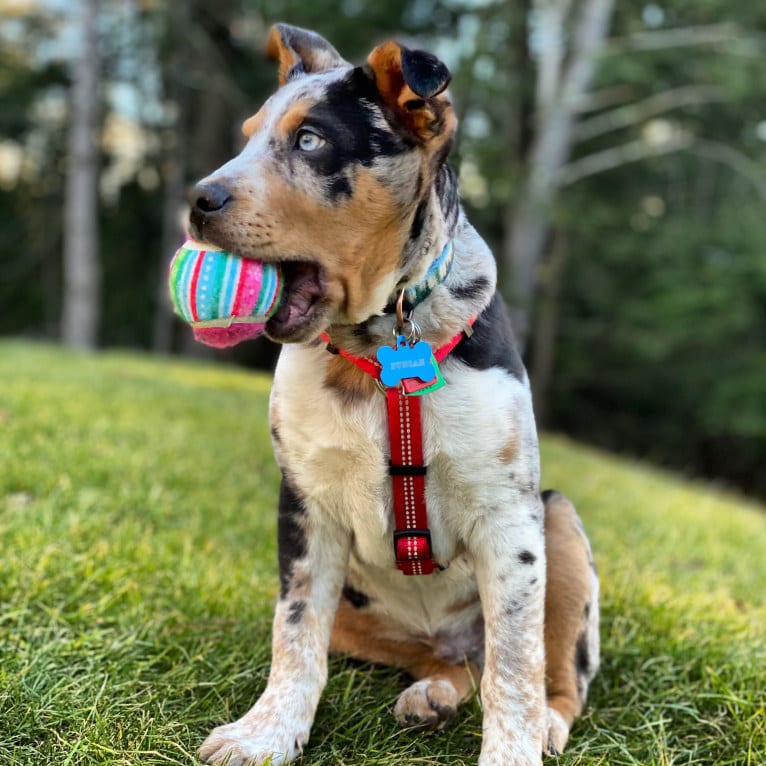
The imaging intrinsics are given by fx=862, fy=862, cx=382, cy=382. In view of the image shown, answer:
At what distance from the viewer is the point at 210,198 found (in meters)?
2.35

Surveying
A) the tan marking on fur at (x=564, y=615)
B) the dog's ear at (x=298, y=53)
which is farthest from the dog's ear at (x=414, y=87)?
the tan marking on fur at (x=564, y=615)

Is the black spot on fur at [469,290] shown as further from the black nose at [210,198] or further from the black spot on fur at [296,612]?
the black spot on fur at [296,612]

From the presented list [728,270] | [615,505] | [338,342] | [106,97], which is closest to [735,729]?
[338,342]

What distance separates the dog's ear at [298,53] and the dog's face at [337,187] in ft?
1.21

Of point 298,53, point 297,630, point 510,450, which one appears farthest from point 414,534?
point 298,53

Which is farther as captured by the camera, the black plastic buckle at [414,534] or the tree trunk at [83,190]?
the tree trunk at [83,190]

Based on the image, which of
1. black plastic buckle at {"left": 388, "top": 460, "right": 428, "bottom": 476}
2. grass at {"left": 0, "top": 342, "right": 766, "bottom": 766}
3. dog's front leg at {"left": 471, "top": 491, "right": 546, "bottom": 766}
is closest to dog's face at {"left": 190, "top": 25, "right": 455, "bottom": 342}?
black plastic buckle at {"left": 388, "top": 460, "right": 428, "bottom": 476}

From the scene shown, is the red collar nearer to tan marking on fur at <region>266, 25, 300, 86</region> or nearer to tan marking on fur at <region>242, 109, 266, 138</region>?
tan marking on fur at <region>242, 109, 266, 138</region>

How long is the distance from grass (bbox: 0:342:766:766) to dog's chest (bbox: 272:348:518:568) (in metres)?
0.70

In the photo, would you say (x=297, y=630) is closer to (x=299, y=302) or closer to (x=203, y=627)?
(x=203, y=627)

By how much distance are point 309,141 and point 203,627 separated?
1.92 metres

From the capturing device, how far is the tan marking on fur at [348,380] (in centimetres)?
269

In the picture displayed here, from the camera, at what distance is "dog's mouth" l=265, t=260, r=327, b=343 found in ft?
8.14

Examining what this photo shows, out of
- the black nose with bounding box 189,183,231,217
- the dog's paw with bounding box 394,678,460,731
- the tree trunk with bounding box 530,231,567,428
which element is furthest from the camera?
the tree trunk with bounding box 530,231,567,428
